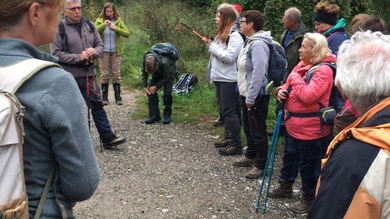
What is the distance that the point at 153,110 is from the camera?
24.9 feet

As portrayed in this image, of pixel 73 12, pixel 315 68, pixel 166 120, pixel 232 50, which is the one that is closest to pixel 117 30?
pixel 166 120

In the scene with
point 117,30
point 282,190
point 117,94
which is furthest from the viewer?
point 117,94

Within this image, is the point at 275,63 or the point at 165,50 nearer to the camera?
the point at 275,63

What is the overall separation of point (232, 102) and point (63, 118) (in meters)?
4.41

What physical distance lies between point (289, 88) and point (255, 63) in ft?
2.36

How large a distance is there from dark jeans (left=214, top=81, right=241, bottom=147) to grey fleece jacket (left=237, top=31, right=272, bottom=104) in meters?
0.68

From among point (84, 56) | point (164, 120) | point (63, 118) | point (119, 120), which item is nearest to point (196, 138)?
point (164, 120)

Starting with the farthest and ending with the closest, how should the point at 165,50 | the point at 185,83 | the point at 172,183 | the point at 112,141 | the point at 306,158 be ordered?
the point at 185,83 < the point at 165,50 < the point at 112,141 < the point at 172,183 < the point at 306,158

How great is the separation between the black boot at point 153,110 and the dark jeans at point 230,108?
1.80m

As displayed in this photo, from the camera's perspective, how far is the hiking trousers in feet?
28.7

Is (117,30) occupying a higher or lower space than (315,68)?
lower

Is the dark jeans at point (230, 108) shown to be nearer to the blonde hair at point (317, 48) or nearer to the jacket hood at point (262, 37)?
the jacket hood at point (262, 37)

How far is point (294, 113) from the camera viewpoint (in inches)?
170

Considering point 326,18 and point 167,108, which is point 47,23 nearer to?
point 326,18
